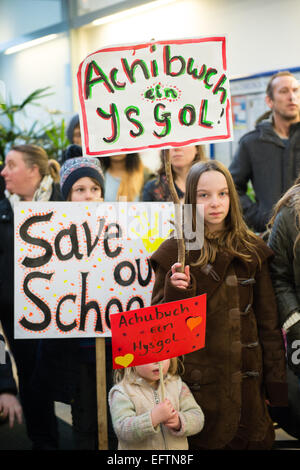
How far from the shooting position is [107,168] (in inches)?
97.9

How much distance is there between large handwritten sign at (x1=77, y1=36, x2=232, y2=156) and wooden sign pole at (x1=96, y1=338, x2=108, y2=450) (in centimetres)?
63

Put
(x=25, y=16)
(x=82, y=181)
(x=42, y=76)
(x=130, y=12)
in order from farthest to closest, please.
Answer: (x=42, y=76), (x=25, y=16), (x=130, y=12), (x=82, y=181)

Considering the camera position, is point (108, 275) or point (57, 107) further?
point (57, 107)

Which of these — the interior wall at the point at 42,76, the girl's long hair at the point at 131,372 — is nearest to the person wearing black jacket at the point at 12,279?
the girl's long hair at the point at 131,372

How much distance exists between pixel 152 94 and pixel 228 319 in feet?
2.22

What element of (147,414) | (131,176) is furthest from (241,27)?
(147,414)

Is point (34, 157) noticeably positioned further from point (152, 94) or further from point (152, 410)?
point (152, 410)

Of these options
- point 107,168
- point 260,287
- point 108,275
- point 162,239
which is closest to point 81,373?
point 108,275

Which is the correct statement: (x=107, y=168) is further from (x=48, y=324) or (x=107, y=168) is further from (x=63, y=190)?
(x=48, y=324)

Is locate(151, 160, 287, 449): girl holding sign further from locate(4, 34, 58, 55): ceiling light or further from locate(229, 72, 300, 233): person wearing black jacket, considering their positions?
locate(4, 34, 58, 55): ceiling light

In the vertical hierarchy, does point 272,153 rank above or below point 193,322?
above

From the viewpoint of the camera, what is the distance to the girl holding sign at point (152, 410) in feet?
4.77

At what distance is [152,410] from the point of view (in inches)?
57.5
